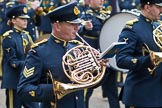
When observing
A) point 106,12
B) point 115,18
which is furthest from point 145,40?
point 106,12

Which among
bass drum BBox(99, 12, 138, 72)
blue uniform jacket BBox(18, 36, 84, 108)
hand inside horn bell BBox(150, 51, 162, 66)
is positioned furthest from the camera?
bass drum BBox(99, 12, 138, 72)

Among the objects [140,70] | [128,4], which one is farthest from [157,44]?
[128,4]

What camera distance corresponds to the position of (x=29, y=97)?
3.99 metres

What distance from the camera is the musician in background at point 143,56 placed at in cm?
473

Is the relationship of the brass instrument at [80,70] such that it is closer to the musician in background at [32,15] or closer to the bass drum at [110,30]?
the bass drum at [110,30]

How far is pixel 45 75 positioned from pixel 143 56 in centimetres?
105

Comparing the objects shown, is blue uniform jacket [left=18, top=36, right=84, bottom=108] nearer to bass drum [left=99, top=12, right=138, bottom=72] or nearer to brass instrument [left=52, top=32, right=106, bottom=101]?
brass instrument [left=52, top=32, right=106, bottom=101]

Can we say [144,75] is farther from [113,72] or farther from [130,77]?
[113,72]

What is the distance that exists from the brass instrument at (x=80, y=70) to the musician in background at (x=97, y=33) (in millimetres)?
3095

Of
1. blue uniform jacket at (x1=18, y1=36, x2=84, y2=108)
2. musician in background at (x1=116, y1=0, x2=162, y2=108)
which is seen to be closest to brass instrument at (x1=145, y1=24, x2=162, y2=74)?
musician in background at (x1=116, y1=0, x2=162, y2=108)

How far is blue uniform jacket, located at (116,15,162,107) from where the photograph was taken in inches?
187

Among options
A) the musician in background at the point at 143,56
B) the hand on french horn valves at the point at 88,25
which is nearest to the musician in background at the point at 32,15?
the hand on french horn valves at the point at 88,25

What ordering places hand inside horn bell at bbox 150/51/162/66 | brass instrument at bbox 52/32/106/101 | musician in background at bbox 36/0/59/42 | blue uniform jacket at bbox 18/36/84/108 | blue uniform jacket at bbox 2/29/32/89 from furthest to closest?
1. musician in background at bbox 36/0/59/42
2. blue uniform jacket at bbox 2/29/32/89
3. hand inside horn bell at bbox 150/51/162/66
4. blue uniform jacket at bbox 18/36/84/108
5. brass instrument at bbox 52/32/106/101

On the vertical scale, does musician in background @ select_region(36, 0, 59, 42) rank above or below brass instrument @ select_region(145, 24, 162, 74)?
below
